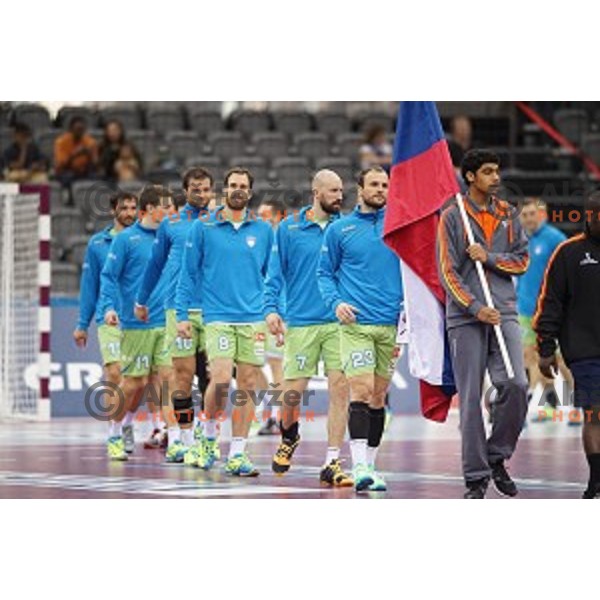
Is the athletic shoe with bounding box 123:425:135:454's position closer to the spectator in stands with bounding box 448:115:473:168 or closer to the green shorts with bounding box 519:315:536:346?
the green shorts with bounding box 519:315:536:346

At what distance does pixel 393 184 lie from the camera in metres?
15.5

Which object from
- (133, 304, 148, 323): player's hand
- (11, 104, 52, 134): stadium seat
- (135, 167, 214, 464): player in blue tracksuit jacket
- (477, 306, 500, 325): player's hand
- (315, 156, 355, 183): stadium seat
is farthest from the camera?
(11, 104, 52, 134): stadium seat

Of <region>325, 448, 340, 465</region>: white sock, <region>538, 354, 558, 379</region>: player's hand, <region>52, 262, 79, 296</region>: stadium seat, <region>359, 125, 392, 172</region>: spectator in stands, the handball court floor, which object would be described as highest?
<region>359, 125, 392, 172</region>: spectator in stands

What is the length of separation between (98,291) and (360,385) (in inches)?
207

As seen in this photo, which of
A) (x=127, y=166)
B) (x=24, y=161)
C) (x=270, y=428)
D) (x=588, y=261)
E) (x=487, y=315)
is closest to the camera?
(x=487, y=315)

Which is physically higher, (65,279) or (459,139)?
(459,139)

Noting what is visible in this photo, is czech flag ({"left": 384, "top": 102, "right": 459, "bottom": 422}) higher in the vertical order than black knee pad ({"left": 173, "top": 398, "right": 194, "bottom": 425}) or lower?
higher

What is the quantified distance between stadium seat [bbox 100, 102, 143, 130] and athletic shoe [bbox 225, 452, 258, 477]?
14.2 m

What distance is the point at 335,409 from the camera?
16266 mm

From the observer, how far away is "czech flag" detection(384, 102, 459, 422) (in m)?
15.2

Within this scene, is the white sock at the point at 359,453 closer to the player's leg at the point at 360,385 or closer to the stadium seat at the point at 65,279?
the player's leg at the point at 360,385

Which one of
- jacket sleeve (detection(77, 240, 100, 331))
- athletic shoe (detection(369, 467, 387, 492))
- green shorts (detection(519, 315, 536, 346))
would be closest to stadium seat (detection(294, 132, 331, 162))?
green shorts (detection(519, 315, 536, 346))

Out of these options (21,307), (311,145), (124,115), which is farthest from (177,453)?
(124,115)

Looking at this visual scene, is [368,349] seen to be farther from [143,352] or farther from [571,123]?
[571,123]
